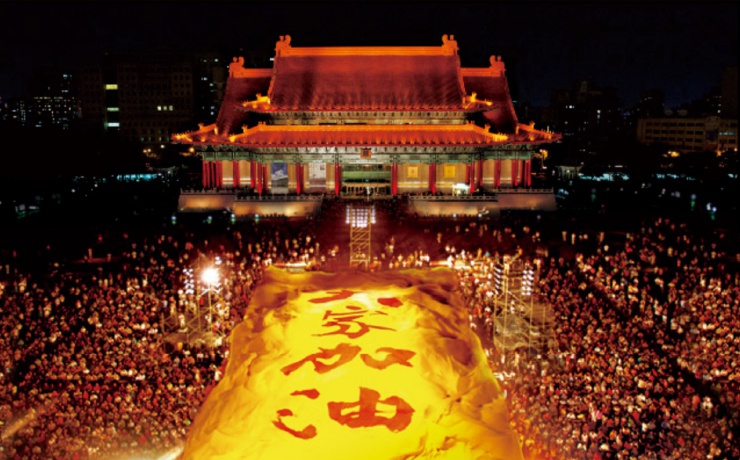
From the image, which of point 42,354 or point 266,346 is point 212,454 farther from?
point 42,354

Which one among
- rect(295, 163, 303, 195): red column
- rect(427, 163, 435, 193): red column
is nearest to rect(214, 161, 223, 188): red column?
rect(295, 163, 303, 195): red column

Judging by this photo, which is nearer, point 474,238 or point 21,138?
point 474,238

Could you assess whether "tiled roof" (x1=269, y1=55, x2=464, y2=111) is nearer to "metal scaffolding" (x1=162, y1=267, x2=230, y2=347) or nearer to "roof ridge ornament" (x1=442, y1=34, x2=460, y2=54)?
"roof ridge ornament" (x1=442, y1=34, x2=460, y2=54)

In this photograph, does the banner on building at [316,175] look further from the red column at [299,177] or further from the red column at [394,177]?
the red column at [394,177]

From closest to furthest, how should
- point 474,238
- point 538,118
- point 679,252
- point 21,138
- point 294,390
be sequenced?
1. point 294,390
2. point 679,252
3. point 474,238
4. point 21,138
5. point 538,118

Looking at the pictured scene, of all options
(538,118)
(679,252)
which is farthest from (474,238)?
(538,118)

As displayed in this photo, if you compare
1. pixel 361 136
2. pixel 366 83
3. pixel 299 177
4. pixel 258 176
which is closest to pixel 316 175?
pixel 299 177

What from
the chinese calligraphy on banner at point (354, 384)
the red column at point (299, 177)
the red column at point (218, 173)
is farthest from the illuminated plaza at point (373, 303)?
the red column at point (299, 177)
